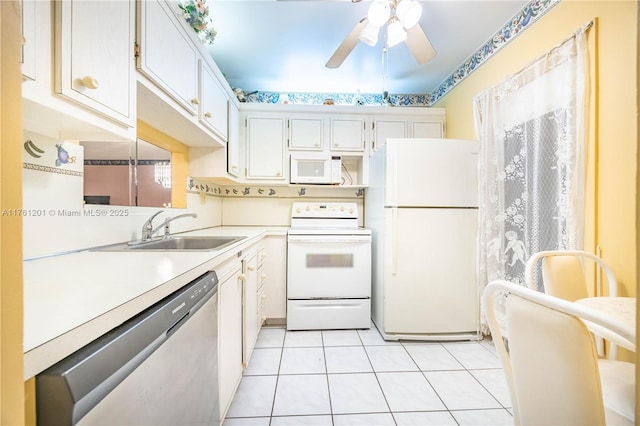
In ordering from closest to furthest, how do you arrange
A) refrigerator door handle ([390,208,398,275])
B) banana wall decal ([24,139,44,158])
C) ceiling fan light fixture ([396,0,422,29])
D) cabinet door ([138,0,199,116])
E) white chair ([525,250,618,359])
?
banana wall decal ([24,139,44,158]), cabinet door ([138,0,199,116]), white chair ([525,250,618,359]), ceiling fan light fixture ([396,0,422,29]), refrigerator door handle ([390,208,398,275])

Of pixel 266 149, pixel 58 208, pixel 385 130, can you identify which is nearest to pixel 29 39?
pixel 58 208

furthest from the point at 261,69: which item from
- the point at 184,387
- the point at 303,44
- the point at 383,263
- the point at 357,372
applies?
the point at 357,372

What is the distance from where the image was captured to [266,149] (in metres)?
2.63

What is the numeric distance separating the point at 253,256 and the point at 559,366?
5.34 ft

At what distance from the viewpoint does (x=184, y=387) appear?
2.57ft

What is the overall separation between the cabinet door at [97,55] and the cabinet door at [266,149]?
1617 millimetres

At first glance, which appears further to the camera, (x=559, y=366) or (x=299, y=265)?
(x=299, y=265)

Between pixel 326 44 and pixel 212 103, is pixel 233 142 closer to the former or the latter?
pixel 212 103

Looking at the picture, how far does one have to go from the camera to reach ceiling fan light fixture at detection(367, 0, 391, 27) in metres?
1.33

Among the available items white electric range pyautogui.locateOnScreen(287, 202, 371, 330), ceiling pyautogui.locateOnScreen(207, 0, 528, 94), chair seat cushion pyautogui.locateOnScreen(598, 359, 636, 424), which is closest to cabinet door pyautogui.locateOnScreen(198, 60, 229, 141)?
ceiling pyautogui.locateOnScreen(207, 0, 528, 94)

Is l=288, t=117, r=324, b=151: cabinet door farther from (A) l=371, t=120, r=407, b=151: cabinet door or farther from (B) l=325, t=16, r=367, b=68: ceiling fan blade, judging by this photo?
(B) l=325, t=16, r=367, b=68: ceiling fan blade

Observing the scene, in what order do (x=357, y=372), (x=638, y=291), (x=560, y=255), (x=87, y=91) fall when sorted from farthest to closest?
(x=357, y=372)
(x=560, y=255)
(x=87, y=91)
(x=638, y=291)

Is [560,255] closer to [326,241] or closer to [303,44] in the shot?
[326,241]

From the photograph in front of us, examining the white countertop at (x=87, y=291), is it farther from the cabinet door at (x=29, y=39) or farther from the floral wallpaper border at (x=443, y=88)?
the floral wallpaper border at (x=443, y=88)
